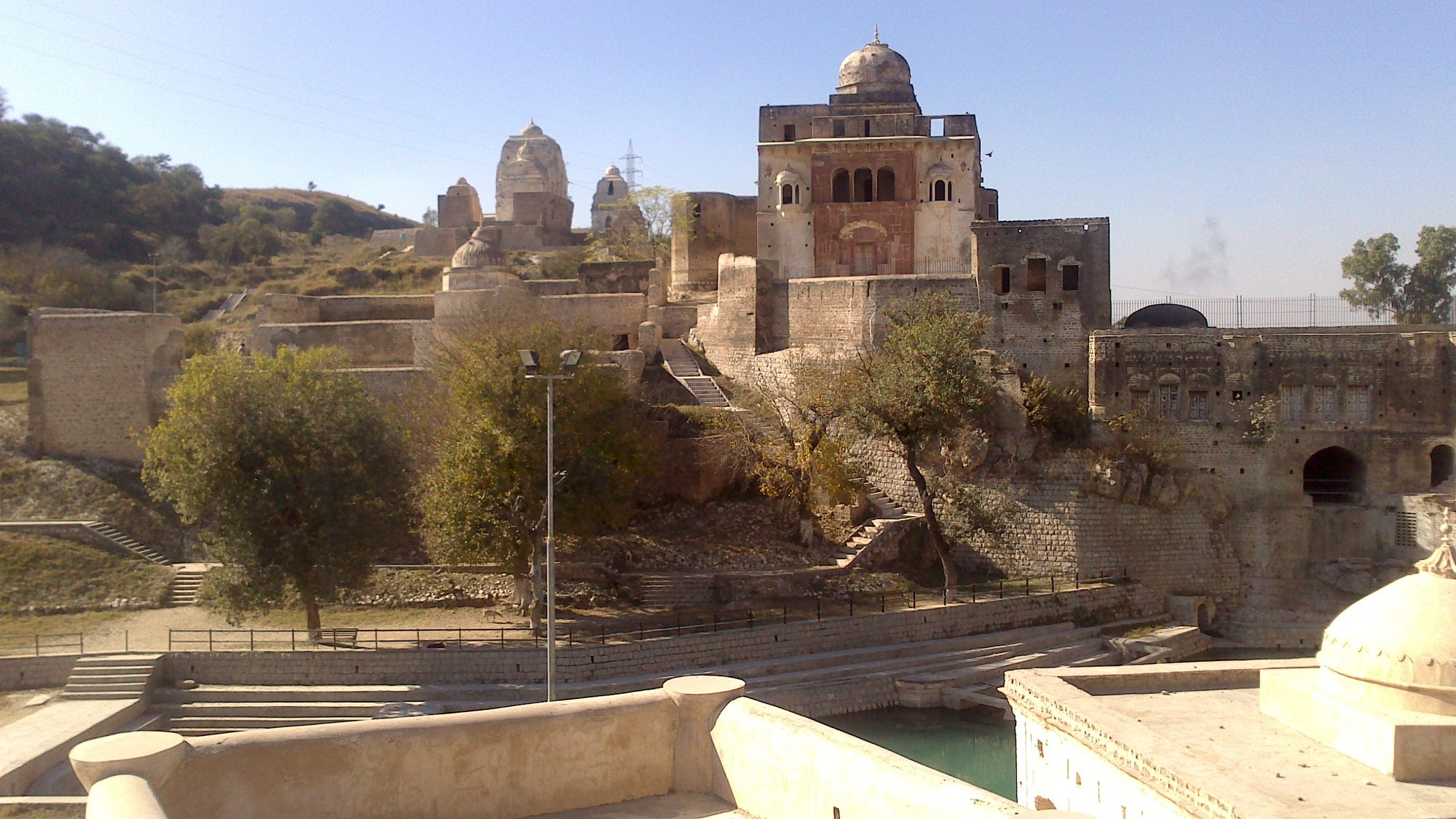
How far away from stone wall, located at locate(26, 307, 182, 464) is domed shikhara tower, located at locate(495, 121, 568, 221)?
33.3m

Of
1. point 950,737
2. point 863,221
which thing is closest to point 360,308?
point 863,221

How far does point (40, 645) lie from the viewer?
736 inches

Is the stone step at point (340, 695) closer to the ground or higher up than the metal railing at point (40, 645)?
closer to the ground

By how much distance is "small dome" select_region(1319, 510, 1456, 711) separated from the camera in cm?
902

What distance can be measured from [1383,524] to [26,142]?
5247 centimetres

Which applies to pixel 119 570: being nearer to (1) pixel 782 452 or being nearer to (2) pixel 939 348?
(1) pixel 782 452

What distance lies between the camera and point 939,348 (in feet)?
71.3

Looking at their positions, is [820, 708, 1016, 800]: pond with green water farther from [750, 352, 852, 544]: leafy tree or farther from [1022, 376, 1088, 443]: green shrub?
[1022, 376, 1088, 443]: green shrub

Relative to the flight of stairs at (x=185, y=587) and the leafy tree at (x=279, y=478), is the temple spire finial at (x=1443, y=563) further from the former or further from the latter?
the flight of stairs at (x=185, y=587)

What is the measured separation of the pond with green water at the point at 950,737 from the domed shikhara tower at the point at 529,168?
43792mm

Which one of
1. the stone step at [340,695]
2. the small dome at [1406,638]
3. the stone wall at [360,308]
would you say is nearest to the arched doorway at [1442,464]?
the small dome at [1406,638]

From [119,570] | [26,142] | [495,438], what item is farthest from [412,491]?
[26,142]

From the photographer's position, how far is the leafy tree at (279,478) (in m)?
18.0

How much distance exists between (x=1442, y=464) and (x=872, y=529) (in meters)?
11.6
